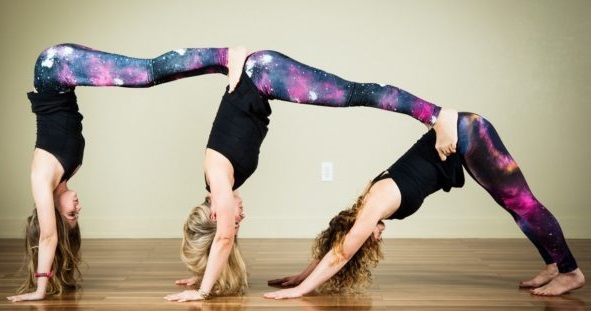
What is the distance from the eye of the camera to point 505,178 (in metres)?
4.03

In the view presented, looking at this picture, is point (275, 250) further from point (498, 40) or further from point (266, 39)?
point (498, 40)

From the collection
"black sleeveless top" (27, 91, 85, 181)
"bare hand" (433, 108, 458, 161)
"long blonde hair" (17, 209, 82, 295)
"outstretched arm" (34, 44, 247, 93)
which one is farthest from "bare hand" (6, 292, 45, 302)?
"bare hand" (433, 108, 458, 161)

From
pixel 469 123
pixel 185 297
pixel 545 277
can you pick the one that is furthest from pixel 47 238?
pixel 545 277

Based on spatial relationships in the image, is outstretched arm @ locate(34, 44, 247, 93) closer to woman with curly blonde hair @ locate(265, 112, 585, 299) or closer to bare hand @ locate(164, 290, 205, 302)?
woman with curly blonde hair @ locate(265, 112, 585, 299)

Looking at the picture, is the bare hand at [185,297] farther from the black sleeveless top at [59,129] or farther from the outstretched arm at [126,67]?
the outstretched arm at [126,67]

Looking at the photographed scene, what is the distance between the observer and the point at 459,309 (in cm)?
371

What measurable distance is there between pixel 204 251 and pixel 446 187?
123cm

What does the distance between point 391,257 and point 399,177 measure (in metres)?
1.37

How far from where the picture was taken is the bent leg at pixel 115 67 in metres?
3.90

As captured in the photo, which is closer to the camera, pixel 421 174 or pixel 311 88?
pixel 311 88

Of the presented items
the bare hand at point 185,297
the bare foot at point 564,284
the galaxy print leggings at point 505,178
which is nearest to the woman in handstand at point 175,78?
the galaxy print leggings at point 505,178

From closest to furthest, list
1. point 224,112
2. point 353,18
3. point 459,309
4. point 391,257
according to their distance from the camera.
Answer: point 459,309 → point 224,112 → point 391,257 → point 353,18

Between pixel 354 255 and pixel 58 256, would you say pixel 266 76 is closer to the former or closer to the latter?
pixel 354 255

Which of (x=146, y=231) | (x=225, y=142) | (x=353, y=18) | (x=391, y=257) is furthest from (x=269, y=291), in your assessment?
(x=353, y=18)
